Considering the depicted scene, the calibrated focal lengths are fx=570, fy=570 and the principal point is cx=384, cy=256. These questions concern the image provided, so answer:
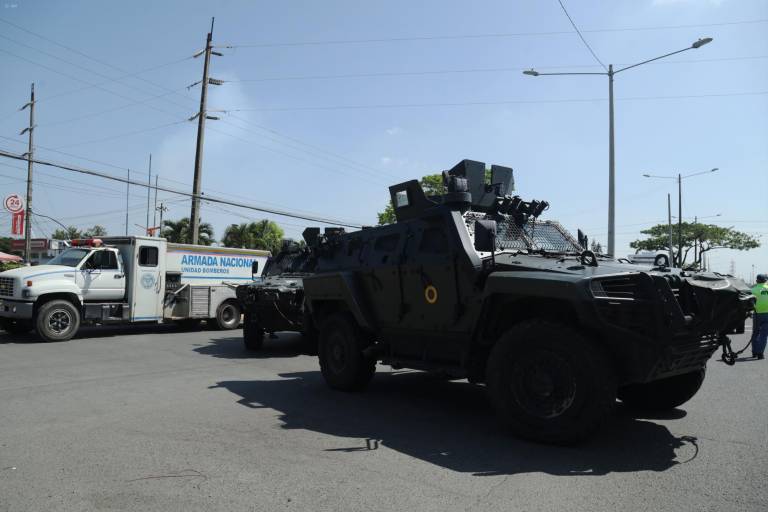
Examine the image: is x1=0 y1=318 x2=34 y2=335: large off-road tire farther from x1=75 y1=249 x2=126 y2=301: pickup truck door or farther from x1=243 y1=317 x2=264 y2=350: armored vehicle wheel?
x1=243 y1=317 x2=264 y2=350: armored vehicle wheel

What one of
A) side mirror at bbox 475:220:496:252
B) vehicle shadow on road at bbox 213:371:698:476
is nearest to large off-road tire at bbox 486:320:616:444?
vehicle shadow on road at bbox 213:371:698:476

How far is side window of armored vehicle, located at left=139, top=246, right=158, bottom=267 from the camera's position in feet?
48.4

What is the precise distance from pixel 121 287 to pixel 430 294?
431 inches

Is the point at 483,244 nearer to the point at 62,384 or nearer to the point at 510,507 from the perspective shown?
the point at 510,507

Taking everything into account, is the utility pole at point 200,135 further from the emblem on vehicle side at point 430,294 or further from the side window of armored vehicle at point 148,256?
the emblem on vehicle side at point 430,294

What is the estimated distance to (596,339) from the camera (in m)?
4.71

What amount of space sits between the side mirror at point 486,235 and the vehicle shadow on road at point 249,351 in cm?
670

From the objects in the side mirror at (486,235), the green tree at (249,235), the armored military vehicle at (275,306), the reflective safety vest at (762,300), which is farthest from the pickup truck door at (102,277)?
the green tree at (249,235)

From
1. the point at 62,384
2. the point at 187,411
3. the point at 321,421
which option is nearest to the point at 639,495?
the point at 321,421

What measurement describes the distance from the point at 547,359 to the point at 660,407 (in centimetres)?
220

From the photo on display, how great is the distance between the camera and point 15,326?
14.1 meters

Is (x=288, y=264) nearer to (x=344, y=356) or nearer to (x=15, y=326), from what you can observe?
(x=344, y=356)

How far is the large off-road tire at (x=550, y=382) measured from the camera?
4527 millimetres

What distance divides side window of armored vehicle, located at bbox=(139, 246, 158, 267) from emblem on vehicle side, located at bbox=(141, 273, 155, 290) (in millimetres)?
281
